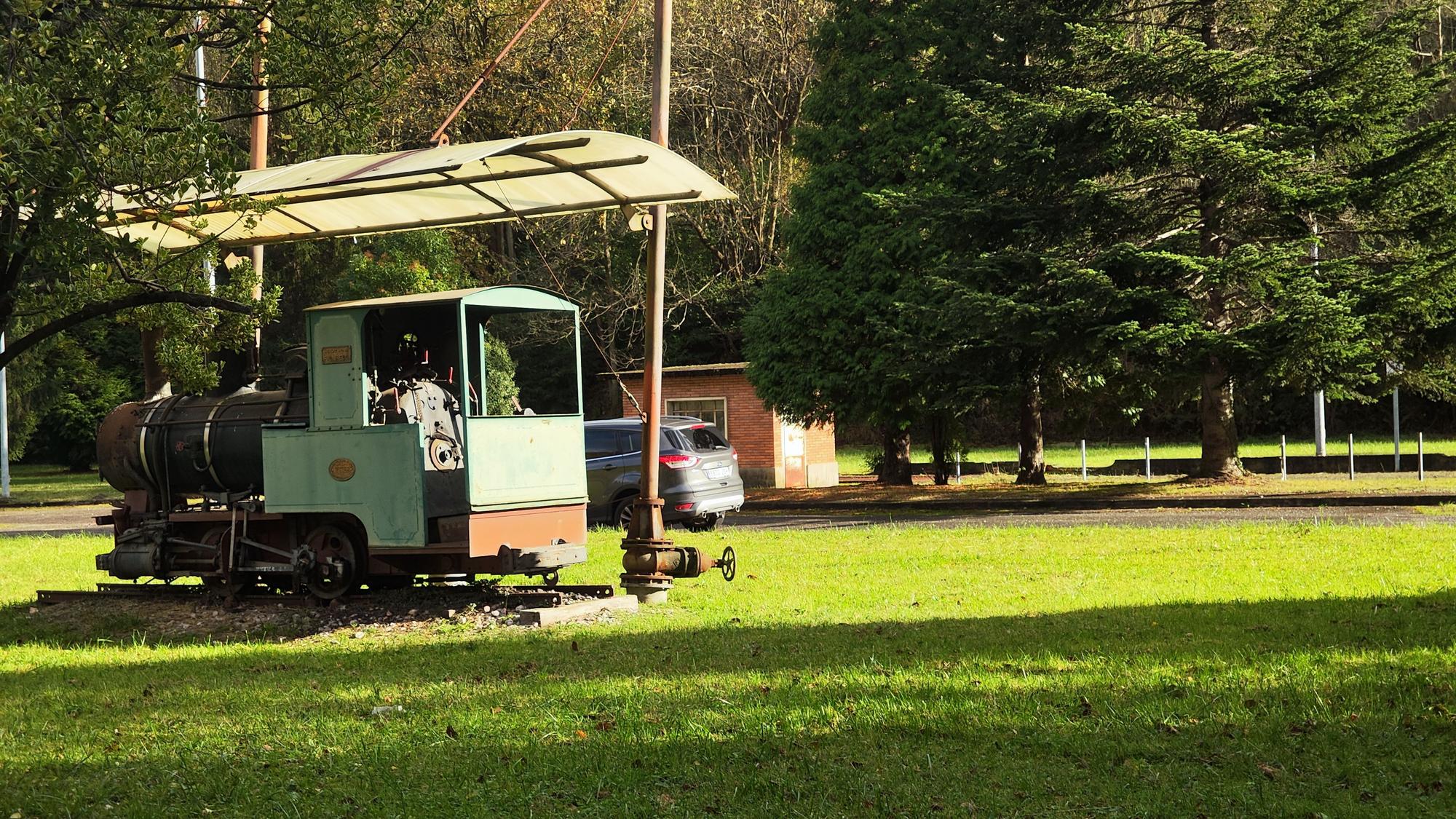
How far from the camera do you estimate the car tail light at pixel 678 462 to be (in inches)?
812

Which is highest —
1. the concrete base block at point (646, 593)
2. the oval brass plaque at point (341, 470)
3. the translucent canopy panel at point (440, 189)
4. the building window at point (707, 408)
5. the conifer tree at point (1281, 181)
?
the conifer tree at point (1281, 181)

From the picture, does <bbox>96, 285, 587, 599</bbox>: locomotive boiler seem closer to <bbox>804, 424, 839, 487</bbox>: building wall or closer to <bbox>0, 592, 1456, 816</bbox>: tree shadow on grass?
<bbox>0, 592, 1456, 816</bbox>: tree shadow on grass

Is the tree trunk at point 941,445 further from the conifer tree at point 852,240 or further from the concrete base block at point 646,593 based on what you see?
the concrete base block at point 646,593

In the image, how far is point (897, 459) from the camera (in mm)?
Result: 32219

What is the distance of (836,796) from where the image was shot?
18.8 feet

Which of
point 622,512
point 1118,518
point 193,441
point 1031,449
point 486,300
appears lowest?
point 1118,518

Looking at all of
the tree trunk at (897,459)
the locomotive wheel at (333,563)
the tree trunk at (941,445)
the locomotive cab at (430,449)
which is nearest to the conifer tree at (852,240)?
the tree trunk at (897,459)

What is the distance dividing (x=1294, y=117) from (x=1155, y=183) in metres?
2.63

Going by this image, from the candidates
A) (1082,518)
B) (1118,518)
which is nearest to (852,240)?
(1082,518)

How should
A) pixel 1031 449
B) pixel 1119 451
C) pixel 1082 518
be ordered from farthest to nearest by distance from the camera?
pixel 1119 451
pixel 1031 449
pixel 1082 518

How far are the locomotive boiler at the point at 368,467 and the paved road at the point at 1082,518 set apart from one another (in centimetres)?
954

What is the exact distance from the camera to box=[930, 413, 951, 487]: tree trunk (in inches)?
1249

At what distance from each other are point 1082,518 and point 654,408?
1105cm

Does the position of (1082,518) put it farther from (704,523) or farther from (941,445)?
(941,445)
